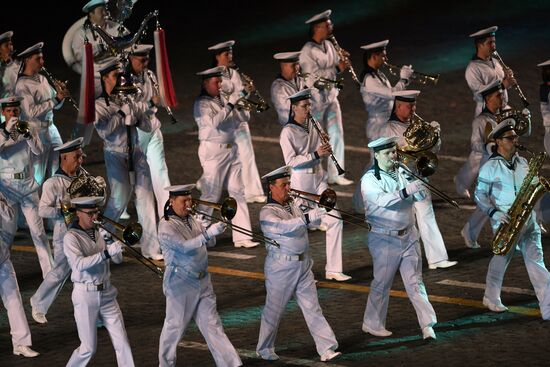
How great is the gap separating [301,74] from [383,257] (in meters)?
6.15

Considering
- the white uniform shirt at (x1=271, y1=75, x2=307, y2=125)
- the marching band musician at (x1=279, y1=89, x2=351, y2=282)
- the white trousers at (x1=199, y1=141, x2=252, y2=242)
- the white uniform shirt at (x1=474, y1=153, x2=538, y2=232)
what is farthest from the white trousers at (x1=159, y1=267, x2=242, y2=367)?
the white uniform shirt at (x1=271, y1=75, x2=307, y2=125)

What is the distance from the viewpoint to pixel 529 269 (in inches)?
755

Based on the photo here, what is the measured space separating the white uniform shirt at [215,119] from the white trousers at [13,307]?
4528 millimetres

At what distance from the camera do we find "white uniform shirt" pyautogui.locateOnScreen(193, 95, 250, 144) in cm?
2238

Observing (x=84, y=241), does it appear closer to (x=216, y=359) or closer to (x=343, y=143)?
(x=216, y=359)

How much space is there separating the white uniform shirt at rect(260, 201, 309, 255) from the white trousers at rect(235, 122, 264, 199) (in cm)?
609

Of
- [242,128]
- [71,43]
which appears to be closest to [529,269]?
[242,128]

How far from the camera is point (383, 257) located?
61.2 ft

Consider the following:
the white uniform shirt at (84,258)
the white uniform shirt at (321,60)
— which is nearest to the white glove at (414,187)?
the white uniform shirt at (84,258)

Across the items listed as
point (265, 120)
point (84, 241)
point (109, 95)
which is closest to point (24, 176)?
point (109, 95)

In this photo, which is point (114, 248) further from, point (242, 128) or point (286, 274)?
point (242, 128)

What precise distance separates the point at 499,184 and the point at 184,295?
13.6 ft

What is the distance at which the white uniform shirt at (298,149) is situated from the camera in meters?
21.0

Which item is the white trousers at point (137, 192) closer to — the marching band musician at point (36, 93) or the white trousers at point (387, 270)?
the marching band musician at point (36, 93)
